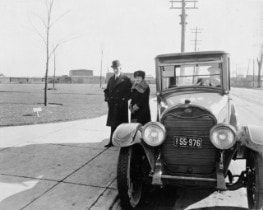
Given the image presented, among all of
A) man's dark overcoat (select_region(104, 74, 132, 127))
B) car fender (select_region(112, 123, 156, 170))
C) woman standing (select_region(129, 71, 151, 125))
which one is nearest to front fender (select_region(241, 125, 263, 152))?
car fender (select_region(112, 123, 156, 170))

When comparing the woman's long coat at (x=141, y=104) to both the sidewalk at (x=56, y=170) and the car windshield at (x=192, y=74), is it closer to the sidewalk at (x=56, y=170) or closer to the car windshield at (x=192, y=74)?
the sidewalk at (x=56, y=170)

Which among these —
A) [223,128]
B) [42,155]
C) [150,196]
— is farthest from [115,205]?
[42,155]

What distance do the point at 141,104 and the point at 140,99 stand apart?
109 millimetres

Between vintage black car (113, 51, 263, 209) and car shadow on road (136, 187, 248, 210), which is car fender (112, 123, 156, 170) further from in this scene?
car shadow on road (136, 187, 248, 210)

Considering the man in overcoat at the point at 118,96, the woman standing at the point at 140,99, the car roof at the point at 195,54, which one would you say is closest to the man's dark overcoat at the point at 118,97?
the man in overcoat at the point at 118,96

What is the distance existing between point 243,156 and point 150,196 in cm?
136

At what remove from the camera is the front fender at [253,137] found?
10.2ft

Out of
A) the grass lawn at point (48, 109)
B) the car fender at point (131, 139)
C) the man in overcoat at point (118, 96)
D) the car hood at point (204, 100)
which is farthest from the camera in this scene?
the grass lawn at point (48, 109)

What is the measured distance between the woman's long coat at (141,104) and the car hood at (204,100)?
1381 mm

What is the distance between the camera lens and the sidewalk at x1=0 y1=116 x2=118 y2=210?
3.58 meters

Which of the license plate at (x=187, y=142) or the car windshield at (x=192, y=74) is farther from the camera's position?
the car windshield at (x=192, y=74)

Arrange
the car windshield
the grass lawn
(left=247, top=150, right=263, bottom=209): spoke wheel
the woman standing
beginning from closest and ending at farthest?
(left=247, top=150, right=263, bottom=209): spoke wheel → the car windshield → the woman standing → the grass lawn

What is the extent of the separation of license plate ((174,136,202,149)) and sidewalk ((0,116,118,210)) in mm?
1139

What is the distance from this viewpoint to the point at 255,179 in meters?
3.09
